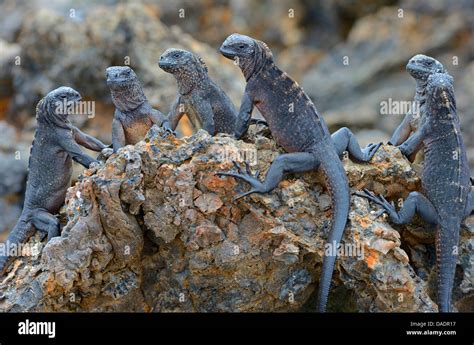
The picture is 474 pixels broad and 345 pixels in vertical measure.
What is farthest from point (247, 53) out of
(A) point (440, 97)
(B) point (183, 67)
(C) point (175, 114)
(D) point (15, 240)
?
(D) point (15, 240)

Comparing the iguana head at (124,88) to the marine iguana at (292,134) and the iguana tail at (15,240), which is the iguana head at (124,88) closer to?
the marine iguana at (292,134)

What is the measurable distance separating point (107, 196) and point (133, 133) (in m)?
1.37

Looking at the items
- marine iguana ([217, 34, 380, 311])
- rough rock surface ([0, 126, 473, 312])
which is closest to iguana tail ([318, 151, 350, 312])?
marine iguana ([217, 34, 380, 311])

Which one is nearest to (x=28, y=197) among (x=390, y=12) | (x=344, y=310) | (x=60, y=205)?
(x=60, y=205)

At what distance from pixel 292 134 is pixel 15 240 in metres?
2.71

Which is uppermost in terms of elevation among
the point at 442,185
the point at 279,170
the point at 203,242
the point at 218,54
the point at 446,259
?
the point at 218,54

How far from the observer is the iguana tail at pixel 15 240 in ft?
24.7

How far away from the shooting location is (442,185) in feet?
23.4

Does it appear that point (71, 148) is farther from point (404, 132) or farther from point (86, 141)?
point (404, 132)

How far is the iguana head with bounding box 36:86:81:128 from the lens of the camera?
25.4 feet

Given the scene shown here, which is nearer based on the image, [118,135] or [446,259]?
[446,259]

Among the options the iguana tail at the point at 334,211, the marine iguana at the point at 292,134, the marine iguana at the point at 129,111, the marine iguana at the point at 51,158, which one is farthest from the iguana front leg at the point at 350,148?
the marine iguana at the point at 51,158

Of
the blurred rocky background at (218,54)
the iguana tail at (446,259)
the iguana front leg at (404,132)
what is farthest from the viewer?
the blurred rocky background at (218,54)

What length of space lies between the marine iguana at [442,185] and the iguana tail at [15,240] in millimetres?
3068
